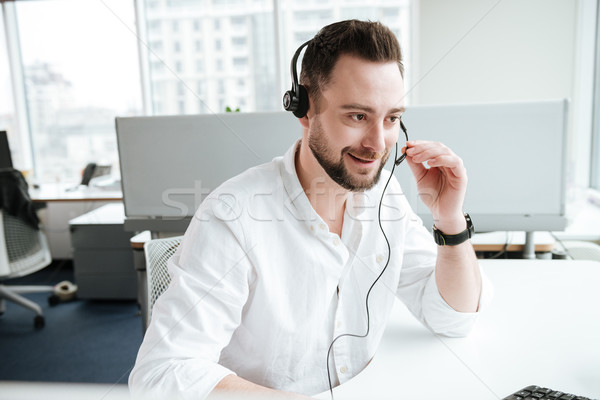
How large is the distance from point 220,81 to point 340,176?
2910 mm

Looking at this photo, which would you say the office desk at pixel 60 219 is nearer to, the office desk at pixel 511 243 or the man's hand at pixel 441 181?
the office desk at pixel 511 243

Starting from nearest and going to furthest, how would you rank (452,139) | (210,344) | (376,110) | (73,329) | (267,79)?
(210,344) < (376,110) < (452,139) < (73,329) < (267,79)

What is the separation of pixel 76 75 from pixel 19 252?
174cm

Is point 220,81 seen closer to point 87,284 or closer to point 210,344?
point 87,284

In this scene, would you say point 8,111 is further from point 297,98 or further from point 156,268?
point 297,98

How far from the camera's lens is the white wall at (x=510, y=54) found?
105 inches

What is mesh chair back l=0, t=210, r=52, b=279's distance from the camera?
225cm

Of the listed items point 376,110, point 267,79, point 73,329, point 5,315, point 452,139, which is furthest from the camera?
point 267,79

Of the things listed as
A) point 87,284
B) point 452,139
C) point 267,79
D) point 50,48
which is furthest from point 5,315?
point 452,139

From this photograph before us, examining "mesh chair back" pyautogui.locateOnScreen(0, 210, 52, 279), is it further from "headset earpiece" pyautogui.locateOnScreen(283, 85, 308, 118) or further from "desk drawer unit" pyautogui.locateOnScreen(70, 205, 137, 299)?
"headset earpiece" pyautogui.locateOnScreen(283, 85, 308, 118)

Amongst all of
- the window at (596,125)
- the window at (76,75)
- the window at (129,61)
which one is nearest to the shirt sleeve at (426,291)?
the window at (596,125)

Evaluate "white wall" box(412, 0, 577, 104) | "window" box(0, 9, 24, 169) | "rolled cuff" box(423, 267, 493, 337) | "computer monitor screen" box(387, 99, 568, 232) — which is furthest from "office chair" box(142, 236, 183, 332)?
"window" box(0, 9, 24, 169)

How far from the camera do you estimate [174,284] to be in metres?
0.70

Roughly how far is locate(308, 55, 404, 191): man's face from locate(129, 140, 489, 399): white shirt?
0.08 m
